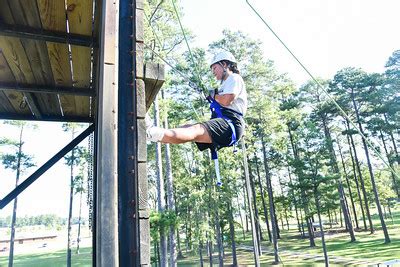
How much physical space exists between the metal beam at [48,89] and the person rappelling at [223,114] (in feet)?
3.29

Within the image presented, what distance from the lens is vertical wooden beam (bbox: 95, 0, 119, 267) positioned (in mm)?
1018

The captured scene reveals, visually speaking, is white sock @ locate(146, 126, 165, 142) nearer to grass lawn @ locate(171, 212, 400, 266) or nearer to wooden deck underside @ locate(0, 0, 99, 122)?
wooden deck underside @ locate(0, 0, 99, 122)

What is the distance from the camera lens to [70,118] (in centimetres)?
286

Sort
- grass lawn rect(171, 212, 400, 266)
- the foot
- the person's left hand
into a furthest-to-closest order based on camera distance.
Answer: grass lawn rect(171, 212, 400, 266) < the person's left hand < the foot

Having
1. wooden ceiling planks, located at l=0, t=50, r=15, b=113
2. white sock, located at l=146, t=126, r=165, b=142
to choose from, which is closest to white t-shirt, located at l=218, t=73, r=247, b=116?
white sock, located at l=146, t=126, r=165, b=142

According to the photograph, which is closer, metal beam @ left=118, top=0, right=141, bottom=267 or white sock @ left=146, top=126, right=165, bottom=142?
metal beam @ left=118, top=0, right=141, bottom=267

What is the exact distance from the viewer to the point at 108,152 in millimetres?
1105

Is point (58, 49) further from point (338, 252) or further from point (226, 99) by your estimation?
point (338, 252)

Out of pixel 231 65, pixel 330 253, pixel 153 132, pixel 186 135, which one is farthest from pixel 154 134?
pixel 330 253

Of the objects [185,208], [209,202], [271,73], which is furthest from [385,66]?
[185,208]

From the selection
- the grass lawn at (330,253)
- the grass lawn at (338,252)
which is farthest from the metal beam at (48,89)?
the grass lawn at (338,252)

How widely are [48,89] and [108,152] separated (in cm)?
153

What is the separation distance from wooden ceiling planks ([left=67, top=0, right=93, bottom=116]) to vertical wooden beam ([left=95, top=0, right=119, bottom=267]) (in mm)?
407

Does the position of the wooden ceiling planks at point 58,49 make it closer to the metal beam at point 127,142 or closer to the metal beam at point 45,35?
the metal beam at point 45,35
